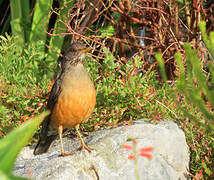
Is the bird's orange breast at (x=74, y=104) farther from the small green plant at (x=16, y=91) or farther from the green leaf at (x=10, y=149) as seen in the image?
the green leaf at (x=10, y=149)

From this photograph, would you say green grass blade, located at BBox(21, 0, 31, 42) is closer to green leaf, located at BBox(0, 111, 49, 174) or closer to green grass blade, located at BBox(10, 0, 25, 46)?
green grass blade, located at BBox(10, 0, 25, 46)

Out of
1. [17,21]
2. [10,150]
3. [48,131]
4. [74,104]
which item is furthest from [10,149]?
[17,21]

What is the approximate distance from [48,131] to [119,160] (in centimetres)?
118

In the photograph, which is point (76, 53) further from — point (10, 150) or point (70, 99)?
point (10, 150)

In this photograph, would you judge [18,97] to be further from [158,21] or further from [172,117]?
[158,21]

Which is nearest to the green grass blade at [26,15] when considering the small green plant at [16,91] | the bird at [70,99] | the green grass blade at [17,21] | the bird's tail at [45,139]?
the green grass blade at [17,21]

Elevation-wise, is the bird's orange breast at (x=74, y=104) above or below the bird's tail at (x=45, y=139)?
above

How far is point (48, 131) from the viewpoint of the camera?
4.33 metres

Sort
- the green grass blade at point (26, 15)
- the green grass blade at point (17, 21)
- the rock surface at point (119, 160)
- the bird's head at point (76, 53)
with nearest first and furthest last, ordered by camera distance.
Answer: the rock surface at point (119, 160)
the bird's head at point (76, 53)
the green grass blade at point (17, 21)
the green grass blade at point (26, 15)

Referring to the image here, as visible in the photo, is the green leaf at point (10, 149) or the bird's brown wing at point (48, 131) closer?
the green leaf at point (10, 149)

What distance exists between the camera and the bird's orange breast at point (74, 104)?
3.85m

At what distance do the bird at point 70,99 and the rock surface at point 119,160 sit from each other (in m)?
0.21

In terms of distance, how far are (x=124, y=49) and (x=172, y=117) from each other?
81.0 inches

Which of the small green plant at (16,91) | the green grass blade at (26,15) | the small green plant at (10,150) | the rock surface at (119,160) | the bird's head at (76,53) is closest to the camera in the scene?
the small green plant at (10,150)
